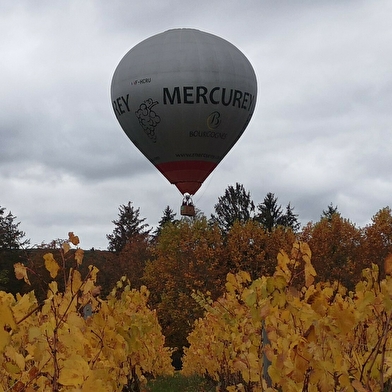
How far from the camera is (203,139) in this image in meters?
20.8

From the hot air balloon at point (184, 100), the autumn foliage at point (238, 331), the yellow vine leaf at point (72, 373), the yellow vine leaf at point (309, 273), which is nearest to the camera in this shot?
the yellow vine leaf at point (72, 373)

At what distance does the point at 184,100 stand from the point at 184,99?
0.03 meters

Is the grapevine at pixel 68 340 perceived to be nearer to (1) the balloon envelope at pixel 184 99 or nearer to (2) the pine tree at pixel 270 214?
(1) the balloon envelope at pixel 184 99

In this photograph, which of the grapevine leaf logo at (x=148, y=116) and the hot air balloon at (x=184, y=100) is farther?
the grapevine leaf logo at (x=148, y=116)

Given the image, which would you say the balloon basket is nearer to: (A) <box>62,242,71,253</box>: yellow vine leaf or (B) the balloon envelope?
(B) the balloon envelope

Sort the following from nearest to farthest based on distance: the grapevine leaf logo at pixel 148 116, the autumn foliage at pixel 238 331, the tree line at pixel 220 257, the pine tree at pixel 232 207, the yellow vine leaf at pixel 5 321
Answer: the yellow vine leaf at pixel 5 321 → the autumn foliage at pixel 238 331 → the grapevine leaf logo at pixel 148 116 → the tree line at pixel 220 257 → the pine tree at pixel 232 207

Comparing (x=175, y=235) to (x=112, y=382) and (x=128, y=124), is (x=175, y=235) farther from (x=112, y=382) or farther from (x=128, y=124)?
(x=112, y=382)

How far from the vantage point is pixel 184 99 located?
65.7 feet

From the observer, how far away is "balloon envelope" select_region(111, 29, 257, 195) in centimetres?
1994

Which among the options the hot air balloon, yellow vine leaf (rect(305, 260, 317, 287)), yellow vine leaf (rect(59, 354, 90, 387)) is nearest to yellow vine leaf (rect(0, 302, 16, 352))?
yellow vine leaf (rect(59, 354, 90, 387))

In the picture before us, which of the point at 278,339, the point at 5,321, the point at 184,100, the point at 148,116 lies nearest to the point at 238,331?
the point at 278,339

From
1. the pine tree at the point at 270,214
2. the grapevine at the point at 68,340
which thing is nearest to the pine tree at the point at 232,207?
the pine tree at the point at 270,214

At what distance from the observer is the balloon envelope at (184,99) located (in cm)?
1994

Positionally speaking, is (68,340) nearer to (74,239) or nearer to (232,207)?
(74,239)
